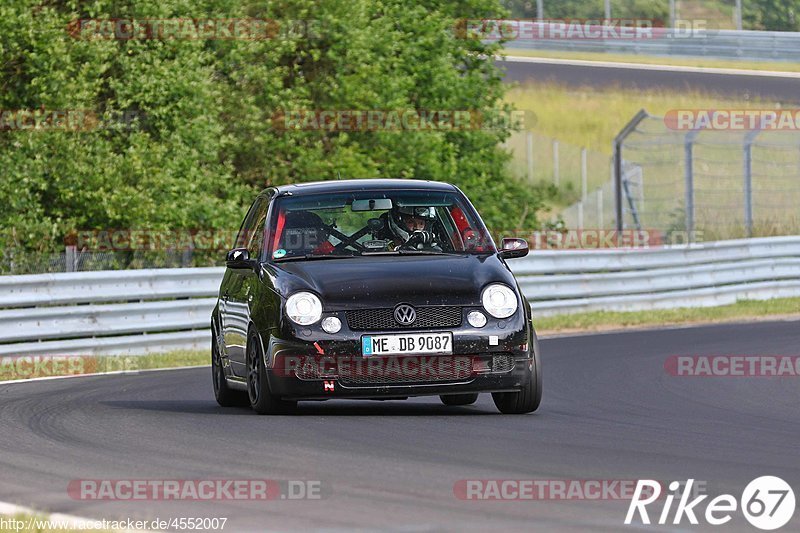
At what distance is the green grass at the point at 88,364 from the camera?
16938 millimetres

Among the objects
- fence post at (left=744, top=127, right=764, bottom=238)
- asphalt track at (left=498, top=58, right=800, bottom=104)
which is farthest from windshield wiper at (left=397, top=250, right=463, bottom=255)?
asphalt track at (left=498, top=58, right=800, bottom=104)

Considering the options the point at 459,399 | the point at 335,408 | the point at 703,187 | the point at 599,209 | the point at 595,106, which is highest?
the point at 335,408

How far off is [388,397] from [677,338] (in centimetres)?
973

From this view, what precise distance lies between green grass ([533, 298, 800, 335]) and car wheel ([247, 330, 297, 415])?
36.4ft

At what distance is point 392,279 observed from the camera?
10883mm

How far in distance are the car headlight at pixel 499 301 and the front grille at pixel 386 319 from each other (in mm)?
313

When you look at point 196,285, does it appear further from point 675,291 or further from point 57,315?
point 675,291

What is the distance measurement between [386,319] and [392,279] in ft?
0.99

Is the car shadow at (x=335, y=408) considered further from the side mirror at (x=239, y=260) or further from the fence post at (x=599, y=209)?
the fence post at (x=599, y=209)
